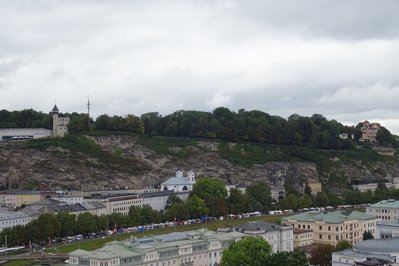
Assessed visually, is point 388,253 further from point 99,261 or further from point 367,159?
point 367,159

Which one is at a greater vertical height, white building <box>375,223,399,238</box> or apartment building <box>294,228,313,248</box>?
white building <box>375,223,399,238</box>

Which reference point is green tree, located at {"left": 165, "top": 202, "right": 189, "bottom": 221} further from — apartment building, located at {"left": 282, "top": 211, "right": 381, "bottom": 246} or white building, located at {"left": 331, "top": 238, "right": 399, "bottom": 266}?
white building, located at {"left": 331, "top": 238, "right": 399, "bottom": 266}

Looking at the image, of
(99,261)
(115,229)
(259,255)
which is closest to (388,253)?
(259,255)

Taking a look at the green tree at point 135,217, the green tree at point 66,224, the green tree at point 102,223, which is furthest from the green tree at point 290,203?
the green tree at point 66,224

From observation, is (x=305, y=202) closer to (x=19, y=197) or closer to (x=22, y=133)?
(x=19, y=197)

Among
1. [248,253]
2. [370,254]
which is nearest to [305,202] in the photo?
[370,254]

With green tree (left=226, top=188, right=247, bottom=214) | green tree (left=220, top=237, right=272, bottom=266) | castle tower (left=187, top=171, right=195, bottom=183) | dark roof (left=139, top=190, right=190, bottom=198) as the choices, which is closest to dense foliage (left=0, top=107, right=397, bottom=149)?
castle tower (left=187, top=171, right=195, bottom=183)

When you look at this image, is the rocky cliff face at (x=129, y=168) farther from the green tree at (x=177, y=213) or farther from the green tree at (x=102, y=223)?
the green tree at (x=102, y=223)
